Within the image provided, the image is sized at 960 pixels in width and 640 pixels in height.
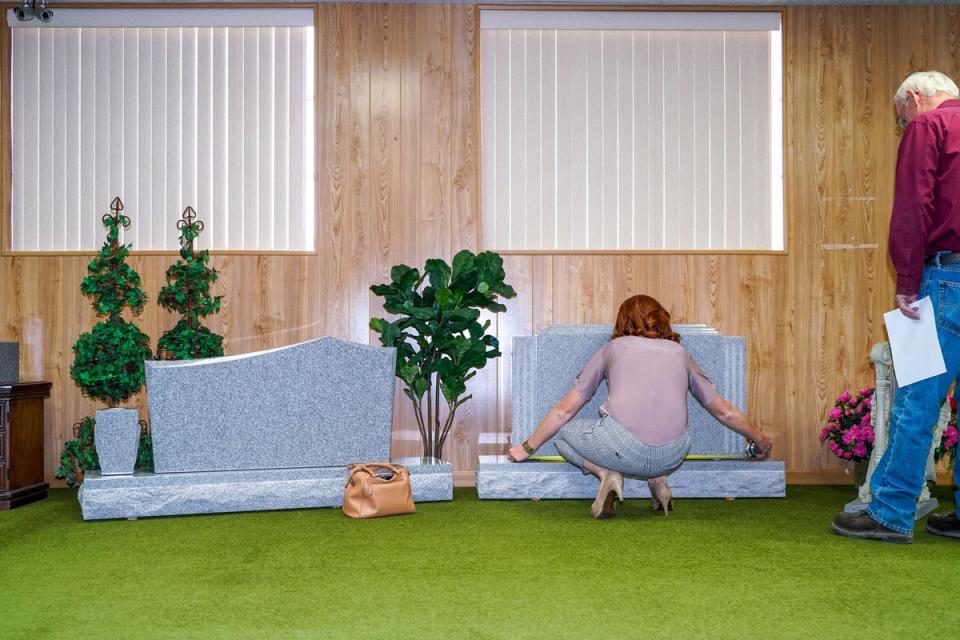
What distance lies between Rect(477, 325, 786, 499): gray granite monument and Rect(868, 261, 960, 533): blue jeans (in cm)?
127

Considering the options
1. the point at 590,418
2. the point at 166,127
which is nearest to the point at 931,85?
the point at 590,418

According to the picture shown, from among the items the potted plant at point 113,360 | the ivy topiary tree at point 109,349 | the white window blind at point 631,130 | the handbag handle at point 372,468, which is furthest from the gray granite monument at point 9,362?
the white window blind at point 631,130

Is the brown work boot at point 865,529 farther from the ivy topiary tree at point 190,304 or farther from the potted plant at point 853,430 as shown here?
the ivy topiary tree at point 190,304

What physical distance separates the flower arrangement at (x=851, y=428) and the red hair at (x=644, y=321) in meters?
1.40

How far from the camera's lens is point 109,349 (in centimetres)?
434

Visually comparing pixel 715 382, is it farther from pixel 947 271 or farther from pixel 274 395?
pixel 274 395

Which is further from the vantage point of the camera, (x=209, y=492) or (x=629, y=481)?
(x=629, y=481)

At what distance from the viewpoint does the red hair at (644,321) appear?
158 inches

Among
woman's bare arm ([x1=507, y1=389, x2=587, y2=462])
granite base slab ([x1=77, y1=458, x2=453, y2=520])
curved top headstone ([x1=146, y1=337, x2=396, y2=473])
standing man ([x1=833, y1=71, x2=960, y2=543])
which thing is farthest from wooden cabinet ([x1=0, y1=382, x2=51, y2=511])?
standing man ([x1=833, y1=71, x2=960, y2=543])

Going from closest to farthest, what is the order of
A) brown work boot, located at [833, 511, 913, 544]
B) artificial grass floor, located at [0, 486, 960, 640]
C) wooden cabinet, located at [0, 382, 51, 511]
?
artificial grass floor, located at [0, 486, 960, 640], brown work boot, located at [833, 511, 913, 544], wooden cabinet, located at [0, 382, 51, 511]

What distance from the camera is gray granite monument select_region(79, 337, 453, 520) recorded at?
13.3 feet

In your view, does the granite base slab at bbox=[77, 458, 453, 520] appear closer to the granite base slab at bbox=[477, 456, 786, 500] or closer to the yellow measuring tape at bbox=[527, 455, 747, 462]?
the granite base slab at bbox=[477, 456, 786, 500]

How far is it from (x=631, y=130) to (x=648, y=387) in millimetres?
2245

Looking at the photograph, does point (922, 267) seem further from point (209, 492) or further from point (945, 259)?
A: point (209, 492)
